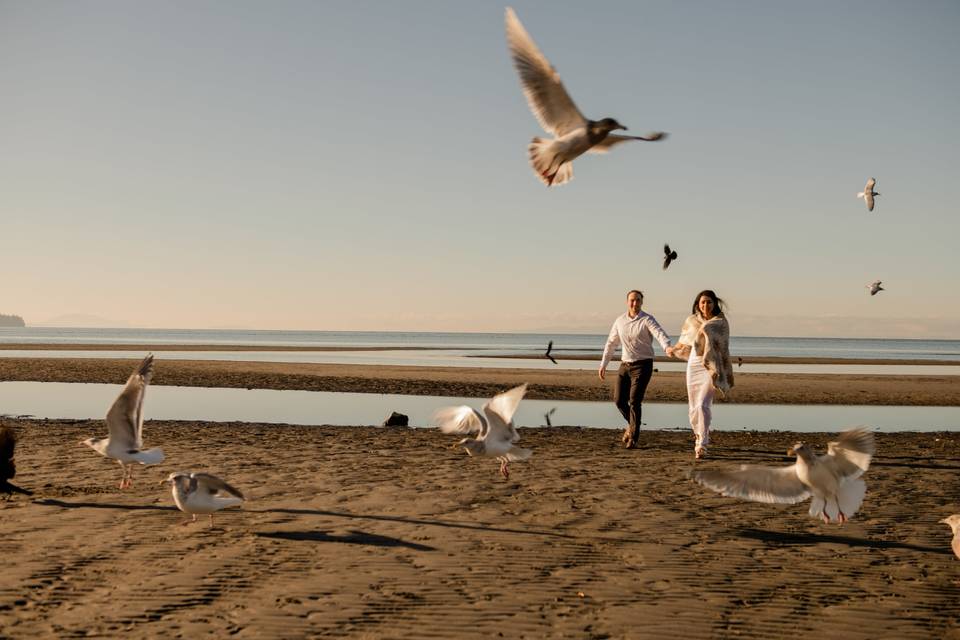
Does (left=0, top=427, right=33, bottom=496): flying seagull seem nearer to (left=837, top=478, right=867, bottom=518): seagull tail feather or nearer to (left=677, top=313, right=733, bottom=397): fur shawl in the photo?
(left=837, top=478, right=867, bottom=518): seagull tail feather

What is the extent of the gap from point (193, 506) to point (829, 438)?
13.1 m

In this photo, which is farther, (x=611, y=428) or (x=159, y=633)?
(x=611, y=428)

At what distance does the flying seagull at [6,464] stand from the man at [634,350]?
7896 mm

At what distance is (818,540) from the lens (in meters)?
7.73

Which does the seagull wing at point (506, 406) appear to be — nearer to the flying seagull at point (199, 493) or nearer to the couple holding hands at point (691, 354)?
the flying seagull at point (199, 493)

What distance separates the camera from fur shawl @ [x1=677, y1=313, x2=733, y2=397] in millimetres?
11984

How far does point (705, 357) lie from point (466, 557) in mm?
6205

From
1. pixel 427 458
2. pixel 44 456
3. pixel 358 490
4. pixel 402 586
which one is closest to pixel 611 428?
pixel 427 458

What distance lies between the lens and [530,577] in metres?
6.50

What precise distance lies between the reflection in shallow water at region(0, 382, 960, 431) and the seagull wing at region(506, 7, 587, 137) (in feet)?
34.8

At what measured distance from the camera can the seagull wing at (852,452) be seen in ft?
21.8

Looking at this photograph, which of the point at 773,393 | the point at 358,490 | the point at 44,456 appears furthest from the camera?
the point at 773,393

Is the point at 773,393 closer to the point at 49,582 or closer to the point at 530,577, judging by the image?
the point at 530,577

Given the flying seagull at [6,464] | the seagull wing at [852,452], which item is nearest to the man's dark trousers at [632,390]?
the seagull wing at [852,452]
